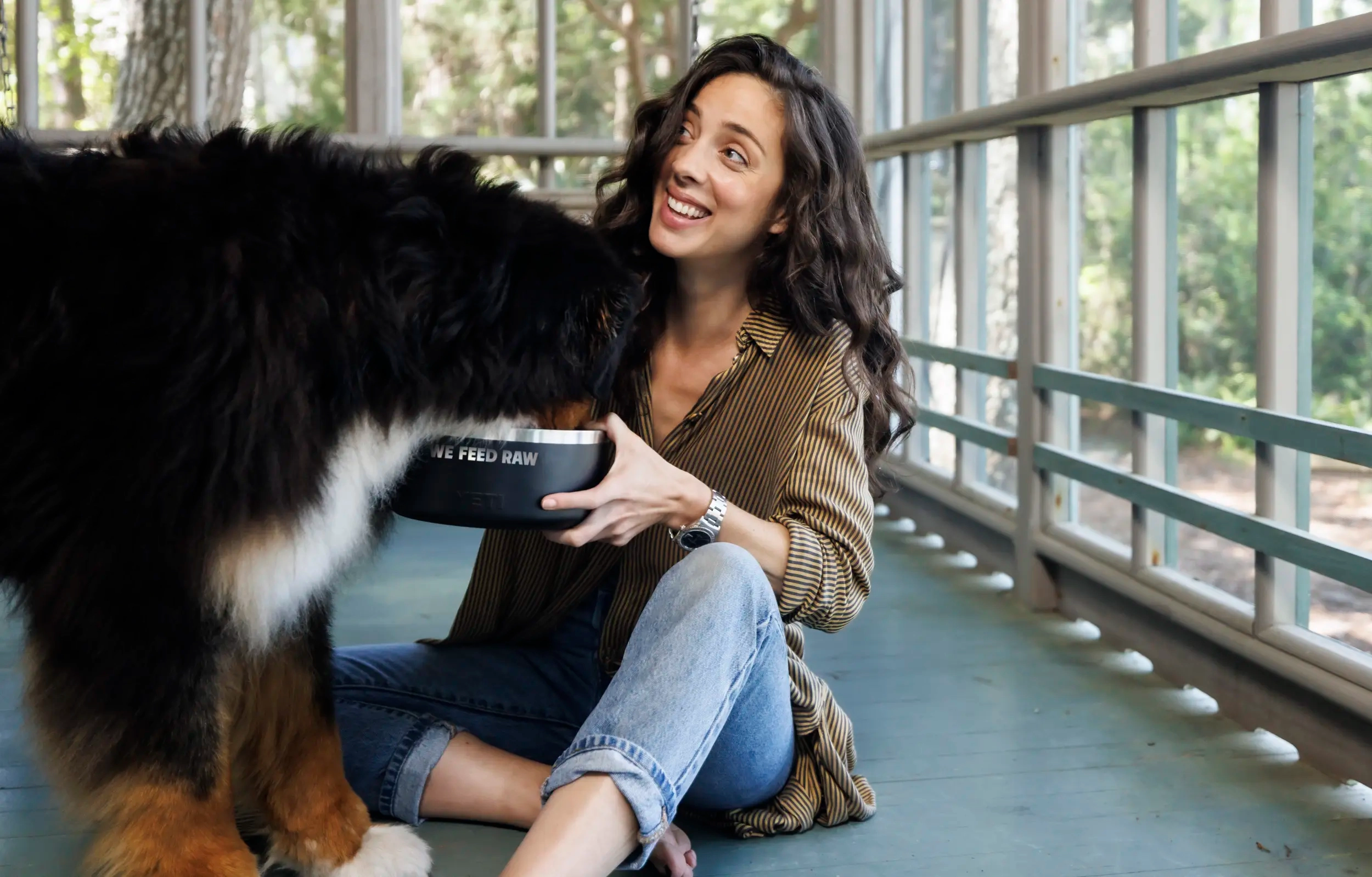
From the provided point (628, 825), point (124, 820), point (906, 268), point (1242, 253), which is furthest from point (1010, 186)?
point (124, 820)

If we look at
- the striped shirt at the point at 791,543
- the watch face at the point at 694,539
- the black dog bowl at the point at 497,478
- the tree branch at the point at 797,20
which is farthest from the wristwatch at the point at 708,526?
the tree branch at the point at 797,20

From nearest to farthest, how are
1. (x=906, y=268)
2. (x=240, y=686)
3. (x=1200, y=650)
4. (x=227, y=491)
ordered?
(x=227, y=491) < (x=240, y=686) < (x=1200, y=650) < (x=906, y=268)

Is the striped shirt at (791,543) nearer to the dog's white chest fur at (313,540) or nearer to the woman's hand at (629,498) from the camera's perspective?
the woman's hand at (629,498)

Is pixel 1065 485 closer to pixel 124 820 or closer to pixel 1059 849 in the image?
pixel 1059 849

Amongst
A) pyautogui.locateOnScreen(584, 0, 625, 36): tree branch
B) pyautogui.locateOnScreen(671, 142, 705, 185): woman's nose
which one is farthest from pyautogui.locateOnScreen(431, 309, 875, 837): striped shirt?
pyautogui.locateOnScreen(584, 0, 625, 36): tree branch

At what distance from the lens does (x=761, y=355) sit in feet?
5.73

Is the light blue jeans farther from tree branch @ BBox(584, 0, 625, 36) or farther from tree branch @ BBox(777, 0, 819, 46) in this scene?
tree branch @ BBox(777, 0, 819, 46)

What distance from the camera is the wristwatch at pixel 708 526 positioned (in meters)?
1.55

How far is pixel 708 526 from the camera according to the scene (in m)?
1.55

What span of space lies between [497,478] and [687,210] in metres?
0.56

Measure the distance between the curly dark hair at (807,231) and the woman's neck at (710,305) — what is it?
4 centimetres

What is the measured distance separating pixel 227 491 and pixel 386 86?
3.21 meters

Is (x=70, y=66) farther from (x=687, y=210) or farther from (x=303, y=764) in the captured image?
(x=303, y=764)

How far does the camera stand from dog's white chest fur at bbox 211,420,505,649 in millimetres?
1254
